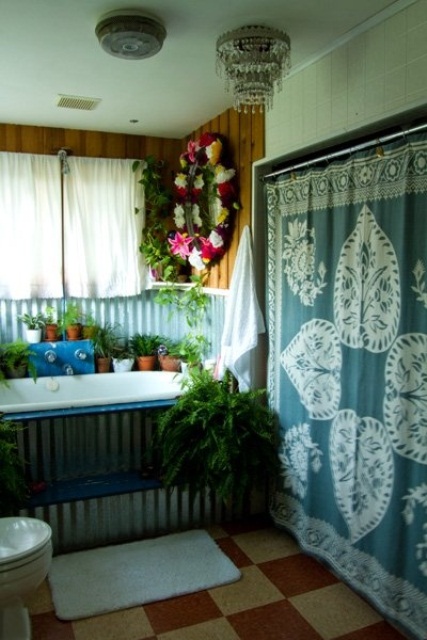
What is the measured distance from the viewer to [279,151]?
3.02 metres

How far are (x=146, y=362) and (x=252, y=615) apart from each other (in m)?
2.31

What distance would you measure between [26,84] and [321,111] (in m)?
1.69

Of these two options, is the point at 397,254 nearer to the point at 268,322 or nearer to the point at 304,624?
the point at 268,322

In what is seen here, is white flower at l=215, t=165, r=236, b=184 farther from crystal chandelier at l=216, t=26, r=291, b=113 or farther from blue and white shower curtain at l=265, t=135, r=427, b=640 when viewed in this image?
crystal chandelier at l=216, t=26, r=291, b=113

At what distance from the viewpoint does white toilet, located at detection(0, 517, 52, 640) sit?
2146 mm

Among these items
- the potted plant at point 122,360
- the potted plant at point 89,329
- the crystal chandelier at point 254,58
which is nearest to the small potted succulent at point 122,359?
the potted plant at point 122,360

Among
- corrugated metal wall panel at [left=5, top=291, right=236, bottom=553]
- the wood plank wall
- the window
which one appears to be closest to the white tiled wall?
the wood plank wall

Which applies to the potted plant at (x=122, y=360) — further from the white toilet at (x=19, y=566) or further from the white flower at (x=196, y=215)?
the white toilet at (x=19, y=566)

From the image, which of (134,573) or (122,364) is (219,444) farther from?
(122,364)

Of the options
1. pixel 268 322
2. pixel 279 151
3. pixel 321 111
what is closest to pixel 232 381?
pixel 268 322

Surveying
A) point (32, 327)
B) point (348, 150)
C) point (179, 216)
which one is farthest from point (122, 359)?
point (348, 150)

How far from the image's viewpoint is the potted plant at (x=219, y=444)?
299 cm

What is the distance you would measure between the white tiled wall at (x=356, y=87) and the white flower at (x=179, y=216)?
110cm

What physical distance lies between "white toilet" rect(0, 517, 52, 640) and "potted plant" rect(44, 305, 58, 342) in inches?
77.8
